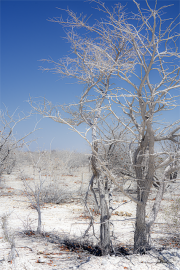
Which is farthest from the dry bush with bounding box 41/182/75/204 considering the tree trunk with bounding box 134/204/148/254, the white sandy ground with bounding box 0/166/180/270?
the tree trunk with bounding box 134/204/148/254

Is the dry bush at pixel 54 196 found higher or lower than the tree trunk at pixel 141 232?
lower

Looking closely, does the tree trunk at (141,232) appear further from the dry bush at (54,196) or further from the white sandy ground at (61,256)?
the dry bush at (54,196)

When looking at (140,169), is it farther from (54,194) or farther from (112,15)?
(54,194)

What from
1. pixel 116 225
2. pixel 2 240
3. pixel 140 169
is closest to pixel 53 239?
pixel 2 240

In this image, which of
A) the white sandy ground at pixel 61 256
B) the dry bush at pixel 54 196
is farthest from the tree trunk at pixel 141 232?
the dry bush at pixel 54 196

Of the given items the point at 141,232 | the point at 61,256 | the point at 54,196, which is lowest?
the point at 61,256

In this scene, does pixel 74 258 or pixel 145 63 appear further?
pixel 74 258

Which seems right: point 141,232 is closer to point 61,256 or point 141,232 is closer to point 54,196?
point 61,256

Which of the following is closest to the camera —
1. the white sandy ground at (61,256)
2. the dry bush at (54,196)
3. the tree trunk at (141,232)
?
the white sandy ground at (61,256)

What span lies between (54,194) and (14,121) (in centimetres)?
637

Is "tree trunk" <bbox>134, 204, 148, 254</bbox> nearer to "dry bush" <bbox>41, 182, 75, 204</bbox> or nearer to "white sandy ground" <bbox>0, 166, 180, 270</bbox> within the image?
"white sandy ground" <bbox>0, 166, 180, 270</bbox>

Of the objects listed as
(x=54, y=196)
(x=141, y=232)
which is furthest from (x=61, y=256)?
(x=54, y=196)

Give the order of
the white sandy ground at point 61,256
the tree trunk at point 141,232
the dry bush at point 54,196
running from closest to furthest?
the white sandy ground at point 61,256 < the tree trunk at point 141,232 < the dry bush at point 54,196

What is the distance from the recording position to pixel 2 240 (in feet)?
17.3
